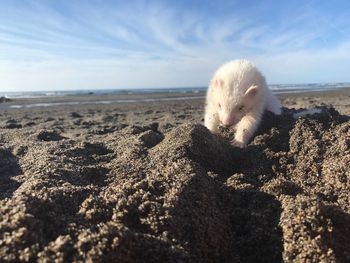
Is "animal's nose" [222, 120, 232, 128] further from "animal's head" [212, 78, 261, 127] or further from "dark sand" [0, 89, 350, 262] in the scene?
"dark sand" [0, 89, 350, 262]

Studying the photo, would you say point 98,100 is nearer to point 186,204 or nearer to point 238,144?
point 238,144

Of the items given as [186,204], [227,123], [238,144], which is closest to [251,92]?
[227,123]

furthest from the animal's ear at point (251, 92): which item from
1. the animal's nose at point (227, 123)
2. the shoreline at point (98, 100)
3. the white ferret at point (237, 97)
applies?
the shoreline at point (98, 100)

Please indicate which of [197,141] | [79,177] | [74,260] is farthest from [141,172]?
[74,260]

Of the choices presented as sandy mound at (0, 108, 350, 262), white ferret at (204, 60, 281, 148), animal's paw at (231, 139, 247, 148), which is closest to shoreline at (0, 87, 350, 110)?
white ferret at (204, 60, 281, 148)

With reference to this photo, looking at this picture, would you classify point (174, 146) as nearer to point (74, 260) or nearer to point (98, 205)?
point (98, 205)

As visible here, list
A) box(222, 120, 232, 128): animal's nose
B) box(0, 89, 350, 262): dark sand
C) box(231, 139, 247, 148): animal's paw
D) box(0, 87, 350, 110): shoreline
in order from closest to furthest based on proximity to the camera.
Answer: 1. box(0, 89, 350, 262): dark sand
2. box(231, 139, 247, 148): animal's paw
3. box(222, 120, 232, 128): animal's nose
4. box(0, 87, 350, 110): shoreline

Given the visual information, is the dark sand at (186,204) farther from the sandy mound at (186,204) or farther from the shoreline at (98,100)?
the shoreline at (98,100)

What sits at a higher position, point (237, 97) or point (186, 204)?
point (237, 97)

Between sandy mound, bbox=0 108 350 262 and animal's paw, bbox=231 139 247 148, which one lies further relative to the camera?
animal's paw, bbox=231 139 247 148
